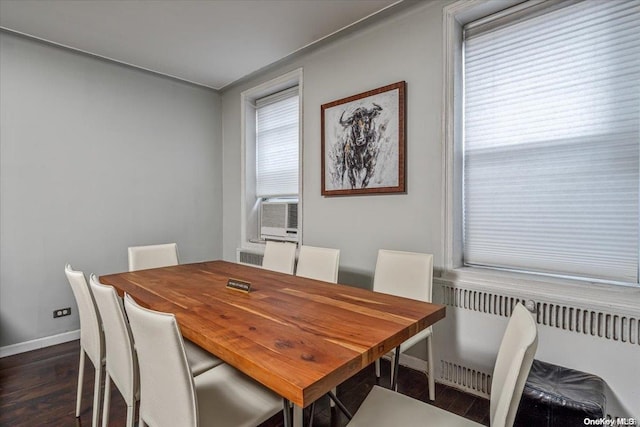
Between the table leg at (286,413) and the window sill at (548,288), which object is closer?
the table leg at (286,413)

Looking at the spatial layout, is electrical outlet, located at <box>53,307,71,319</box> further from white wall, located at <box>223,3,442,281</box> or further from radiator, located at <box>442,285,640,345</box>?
radiator, located at <box>442,285,640,345</box>

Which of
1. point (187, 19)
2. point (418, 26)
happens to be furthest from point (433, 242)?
point (187, 19)

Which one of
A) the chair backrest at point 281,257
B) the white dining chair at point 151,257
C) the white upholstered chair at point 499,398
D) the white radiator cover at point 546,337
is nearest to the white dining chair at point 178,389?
the white upholstered chair at point 499,398

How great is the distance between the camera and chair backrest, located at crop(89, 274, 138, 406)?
4.36ft

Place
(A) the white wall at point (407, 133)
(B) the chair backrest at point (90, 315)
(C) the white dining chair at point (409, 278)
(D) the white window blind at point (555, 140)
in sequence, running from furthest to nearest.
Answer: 1. (A) the white wall at point (407, 133)
2. (C) the white dining chair at point (409, 278)
3. (D) the white window blind at point (555, 140)
4. (B) the chair backrest at point (90, 315)

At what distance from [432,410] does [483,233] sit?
1.42 m

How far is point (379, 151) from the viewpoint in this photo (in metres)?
2.64

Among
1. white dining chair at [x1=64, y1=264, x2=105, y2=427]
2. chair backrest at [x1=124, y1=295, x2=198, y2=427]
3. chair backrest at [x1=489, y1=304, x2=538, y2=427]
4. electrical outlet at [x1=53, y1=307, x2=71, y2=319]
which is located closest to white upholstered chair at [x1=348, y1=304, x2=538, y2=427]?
chair backrest at [x1=489, y1=304, x2=538, y2=427]

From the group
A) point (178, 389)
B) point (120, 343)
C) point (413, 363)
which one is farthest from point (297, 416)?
point (413, 363)

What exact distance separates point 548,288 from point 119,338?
2259 millimetres

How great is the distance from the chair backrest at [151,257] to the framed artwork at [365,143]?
1.53 metres

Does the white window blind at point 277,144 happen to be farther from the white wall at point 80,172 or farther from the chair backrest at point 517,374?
the chair backrest at point 517,374

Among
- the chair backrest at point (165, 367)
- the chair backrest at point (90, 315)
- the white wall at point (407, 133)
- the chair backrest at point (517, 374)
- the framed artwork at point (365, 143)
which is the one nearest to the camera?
the chair backrest at point (517, 374)

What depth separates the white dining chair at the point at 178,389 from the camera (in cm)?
97
